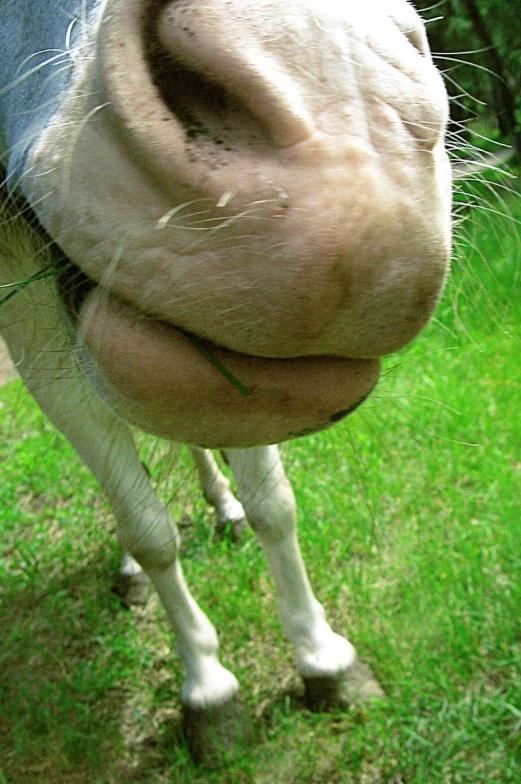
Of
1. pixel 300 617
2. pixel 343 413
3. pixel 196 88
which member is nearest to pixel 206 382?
pixel 343 413

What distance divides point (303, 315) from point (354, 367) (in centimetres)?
24

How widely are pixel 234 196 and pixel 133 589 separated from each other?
2540mm

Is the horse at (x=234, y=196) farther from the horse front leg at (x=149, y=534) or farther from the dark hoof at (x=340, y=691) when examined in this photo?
the dark hoof at (x=340, y=691)

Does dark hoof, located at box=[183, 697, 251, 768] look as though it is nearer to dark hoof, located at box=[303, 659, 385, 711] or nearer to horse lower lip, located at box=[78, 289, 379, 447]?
dark hoof, located at box=[303, 659, 385, 711]

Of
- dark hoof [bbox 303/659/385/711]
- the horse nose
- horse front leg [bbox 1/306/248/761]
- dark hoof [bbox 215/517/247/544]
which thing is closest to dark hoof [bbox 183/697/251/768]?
horse front leg [bbox 1/306/248/761]

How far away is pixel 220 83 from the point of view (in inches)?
37.3

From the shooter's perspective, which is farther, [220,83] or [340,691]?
[340,691]

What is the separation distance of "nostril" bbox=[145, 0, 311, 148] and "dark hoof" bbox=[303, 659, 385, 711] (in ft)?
6.56

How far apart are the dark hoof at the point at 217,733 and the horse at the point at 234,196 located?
4.91 feet

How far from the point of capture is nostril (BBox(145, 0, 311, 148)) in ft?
3.07

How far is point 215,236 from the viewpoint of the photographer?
1.01 m

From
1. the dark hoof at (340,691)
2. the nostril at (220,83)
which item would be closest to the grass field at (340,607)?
the dark hoof at (340,691)

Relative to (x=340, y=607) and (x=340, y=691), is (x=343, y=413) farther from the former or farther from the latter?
(x=340, y=607)

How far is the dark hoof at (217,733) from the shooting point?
245 cm
